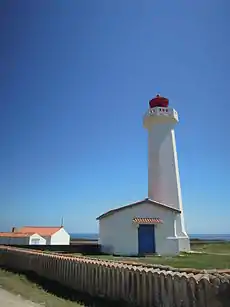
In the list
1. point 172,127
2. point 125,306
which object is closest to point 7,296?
point 125,306

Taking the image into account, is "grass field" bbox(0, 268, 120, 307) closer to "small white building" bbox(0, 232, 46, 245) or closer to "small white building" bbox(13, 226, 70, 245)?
"small white building" bbox(0, 232, 46, 245)

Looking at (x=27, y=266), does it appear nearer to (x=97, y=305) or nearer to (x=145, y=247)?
(x=97, y=305)

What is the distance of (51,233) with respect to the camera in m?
53.1

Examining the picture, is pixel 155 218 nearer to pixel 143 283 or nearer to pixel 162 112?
pixel 162 112

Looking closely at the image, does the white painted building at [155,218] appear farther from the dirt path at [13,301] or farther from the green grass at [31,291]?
the dirt path at [13,301]

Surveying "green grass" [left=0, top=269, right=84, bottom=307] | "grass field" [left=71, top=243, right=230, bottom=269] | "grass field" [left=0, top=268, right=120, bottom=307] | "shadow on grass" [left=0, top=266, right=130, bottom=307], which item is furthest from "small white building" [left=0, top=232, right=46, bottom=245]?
"shadow on grass" [left=0, top=266, right=130, bottom=307]

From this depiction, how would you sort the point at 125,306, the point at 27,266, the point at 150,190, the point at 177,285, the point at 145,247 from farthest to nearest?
the point at 150,190 < the point at 145,247 < the point at 27,266 < the point at 125,306 < the point at 177,285

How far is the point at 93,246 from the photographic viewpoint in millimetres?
27391

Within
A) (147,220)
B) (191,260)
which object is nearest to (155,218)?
(147,220)

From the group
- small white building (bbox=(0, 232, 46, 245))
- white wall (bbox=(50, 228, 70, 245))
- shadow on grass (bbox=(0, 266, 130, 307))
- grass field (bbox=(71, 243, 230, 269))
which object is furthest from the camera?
white wall (bbox=(50, 228, 70, 245))

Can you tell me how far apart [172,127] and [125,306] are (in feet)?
78.7

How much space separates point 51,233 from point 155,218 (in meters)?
32.2

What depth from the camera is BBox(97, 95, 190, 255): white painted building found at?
25.0 meters

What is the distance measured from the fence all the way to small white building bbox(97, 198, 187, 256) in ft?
44.2
